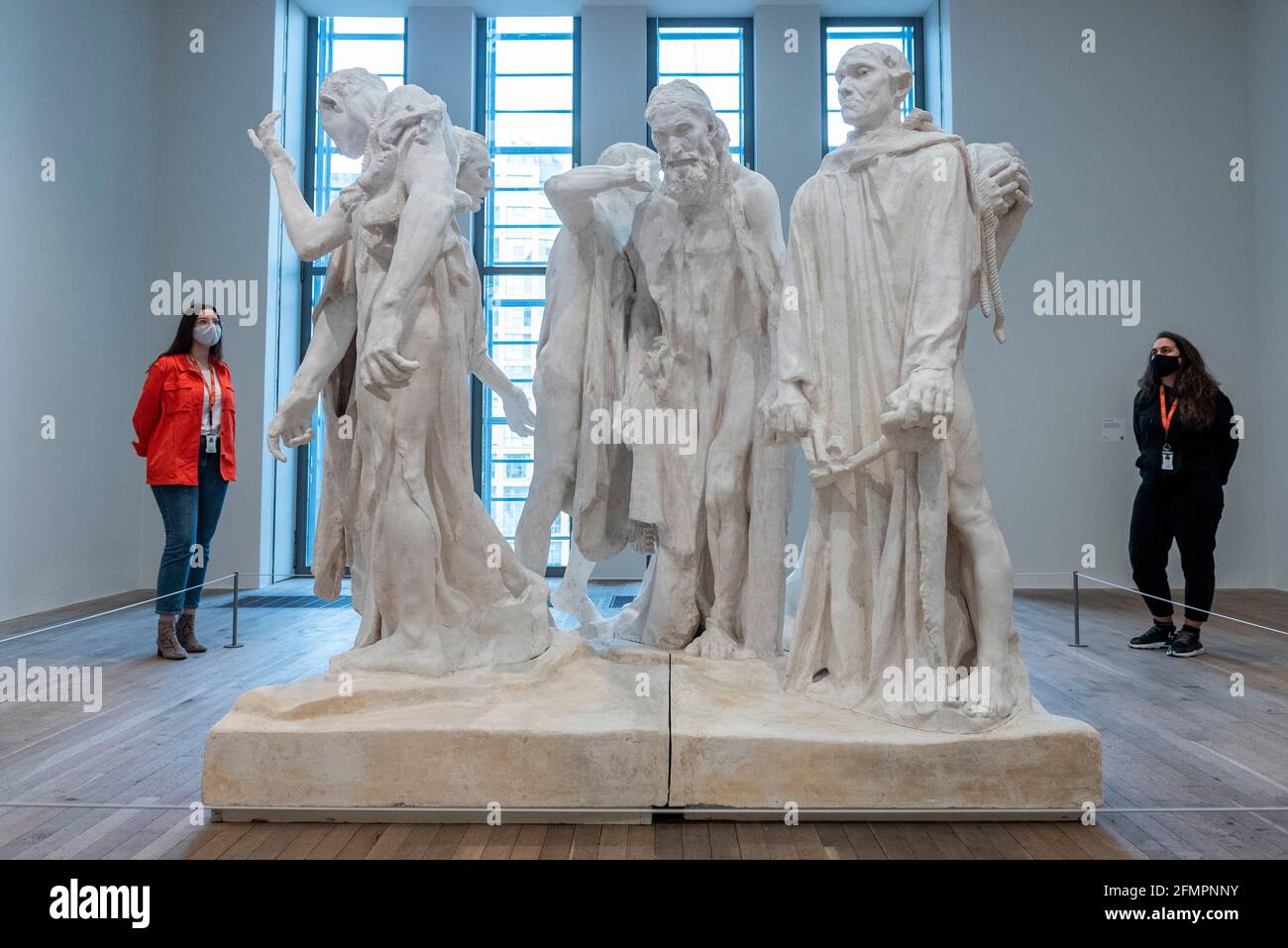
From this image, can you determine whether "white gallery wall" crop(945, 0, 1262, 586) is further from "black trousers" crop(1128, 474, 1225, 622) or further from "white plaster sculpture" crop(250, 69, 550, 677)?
"white plaster sculpture" crop(250, 69, 550, 677)

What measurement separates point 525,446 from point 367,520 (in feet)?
18.7

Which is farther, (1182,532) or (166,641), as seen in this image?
(1182,532)

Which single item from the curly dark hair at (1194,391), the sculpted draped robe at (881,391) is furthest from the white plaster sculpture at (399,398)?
the curly dark hair at (1194,391)

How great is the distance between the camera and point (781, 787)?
263cm

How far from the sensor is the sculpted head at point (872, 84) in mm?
3057

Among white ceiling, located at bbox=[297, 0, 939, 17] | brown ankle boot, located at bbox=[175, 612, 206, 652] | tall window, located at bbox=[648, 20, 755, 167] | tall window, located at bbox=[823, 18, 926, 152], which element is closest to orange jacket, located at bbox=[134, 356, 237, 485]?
brown ankle boot, located at bbox=[175, 612, 206, 652]

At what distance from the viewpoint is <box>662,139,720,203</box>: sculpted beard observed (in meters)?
3.55

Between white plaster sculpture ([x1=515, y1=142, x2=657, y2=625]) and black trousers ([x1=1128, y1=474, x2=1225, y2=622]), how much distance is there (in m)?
3.06

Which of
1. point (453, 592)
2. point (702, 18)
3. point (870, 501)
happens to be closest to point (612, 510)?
point (453, 592)

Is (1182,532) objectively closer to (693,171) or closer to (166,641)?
(693,171)

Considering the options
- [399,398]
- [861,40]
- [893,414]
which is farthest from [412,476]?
[861,40]

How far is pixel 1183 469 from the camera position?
5152 millimetres

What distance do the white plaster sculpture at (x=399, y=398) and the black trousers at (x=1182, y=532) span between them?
11.7ft

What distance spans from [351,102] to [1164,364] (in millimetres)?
4281
